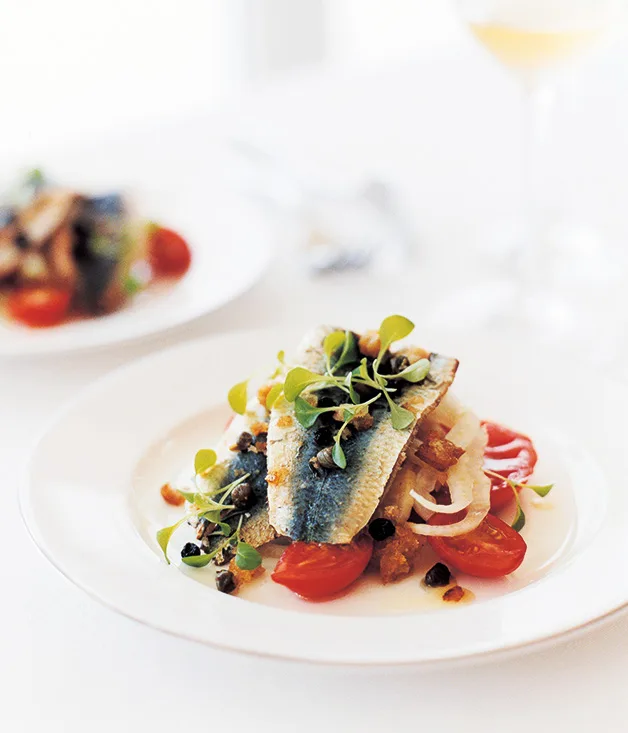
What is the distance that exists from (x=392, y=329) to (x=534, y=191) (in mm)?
1229

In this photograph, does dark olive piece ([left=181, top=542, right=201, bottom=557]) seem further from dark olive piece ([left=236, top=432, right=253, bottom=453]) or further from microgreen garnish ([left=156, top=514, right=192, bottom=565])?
dark olive piece ([left=236, top=432, right=253, bottom=453])

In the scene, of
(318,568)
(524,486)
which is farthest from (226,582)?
(524,486)

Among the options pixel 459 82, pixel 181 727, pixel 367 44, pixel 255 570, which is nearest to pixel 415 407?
pixel 255 570

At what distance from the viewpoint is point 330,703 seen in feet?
4.78

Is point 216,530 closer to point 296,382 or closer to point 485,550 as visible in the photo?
point 296,382

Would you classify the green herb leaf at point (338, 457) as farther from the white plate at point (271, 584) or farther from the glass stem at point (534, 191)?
the glass stem at point (534, 191)

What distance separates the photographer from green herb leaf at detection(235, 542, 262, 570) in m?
1.63

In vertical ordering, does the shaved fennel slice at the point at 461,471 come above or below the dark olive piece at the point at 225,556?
above

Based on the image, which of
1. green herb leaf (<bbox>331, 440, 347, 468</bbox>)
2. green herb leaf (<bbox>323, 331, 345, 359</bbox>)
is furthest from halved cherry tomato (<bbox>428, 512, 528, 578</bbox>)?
green herb leaf (<bbox>323, 331, 345, 359</bbox>)

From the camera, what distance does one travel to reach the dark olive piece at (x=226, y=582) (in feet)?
5.25

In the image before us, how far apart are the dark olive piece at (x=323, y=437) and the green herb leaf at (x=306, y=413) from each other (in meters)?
0.02

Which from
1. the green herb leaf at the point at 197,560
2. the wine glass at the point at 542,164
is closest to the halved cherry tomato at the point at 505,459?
Result: the green herb leaf at the point at 197,560

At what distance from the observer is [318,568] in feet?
5.20

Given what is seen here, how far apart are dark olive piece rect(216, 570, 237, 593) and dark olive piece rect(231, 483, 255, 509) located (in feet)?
0.53
